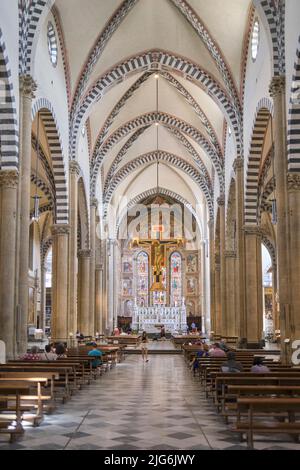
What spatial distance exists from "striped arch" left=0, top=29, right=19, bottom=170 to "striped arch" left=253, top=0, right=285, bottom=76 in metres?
7.60

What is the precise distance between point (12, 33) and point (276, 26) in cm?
773

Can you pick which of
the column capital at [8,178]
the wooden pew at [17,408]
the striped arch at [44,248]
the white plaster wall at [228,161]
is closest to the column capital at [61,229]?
the white plaster wall at [228,161]

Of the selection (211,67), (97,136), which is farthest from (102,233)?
(211,67)

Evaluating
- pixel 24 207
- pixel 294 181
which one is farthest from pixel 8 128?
pixel 294 181

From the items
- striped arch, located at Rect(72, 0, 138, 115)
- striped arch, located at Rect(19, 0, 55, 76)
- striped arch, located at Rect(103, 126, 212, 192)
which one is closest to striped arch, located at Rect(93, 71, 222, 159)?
striped arch, located at Rect(103, 126, 212, 192)

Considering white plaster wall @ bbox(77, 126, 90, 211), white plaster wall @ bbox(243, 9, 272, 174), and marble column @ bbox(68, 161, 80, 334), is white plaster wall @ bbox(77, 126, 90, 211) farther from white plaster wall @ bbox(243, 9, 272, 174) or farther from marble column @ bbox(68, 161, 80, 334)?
white plaster wall @ bbox(243, 9, 272, 174)

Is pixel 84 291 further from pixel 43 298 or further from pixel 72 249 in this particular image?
pixel 43 298

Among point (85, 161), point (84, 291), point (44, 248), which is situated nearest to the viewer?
point (85, 161)

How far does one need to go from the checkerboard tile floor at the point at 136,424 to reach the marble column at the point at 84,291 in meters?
17.9

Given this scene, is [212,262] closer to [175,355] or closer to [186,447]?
[175,355]

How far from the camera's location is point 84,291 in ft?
107

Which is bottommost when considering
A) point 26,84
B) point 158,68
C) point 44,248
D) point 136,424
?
point 136,424

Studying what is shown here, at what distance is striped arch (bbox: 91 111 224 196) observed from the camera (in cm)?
3319

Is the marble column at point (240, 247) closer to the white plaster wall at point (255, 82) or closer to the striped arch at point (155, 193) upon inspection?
the white plaster wall at point (255, 82)
